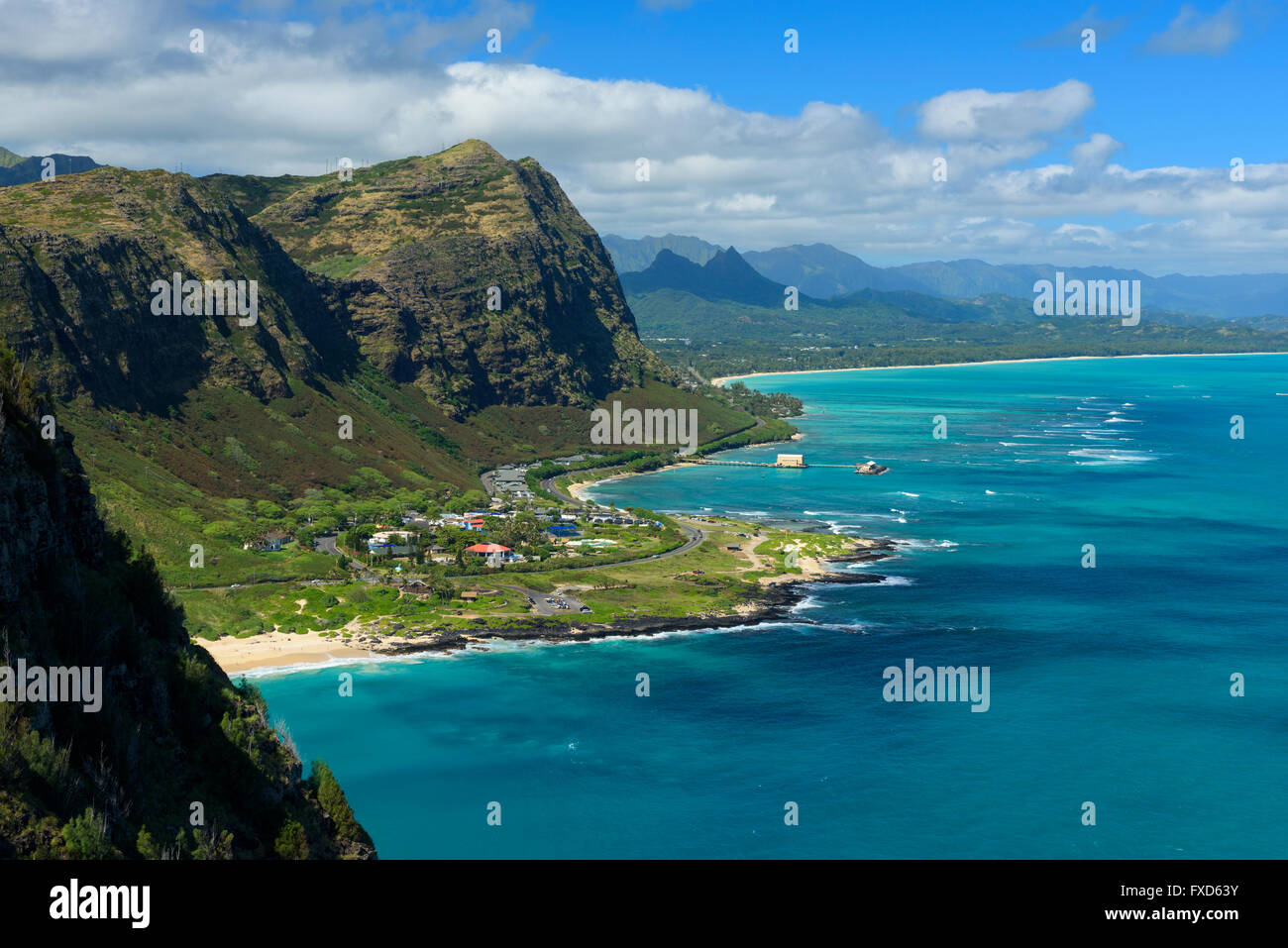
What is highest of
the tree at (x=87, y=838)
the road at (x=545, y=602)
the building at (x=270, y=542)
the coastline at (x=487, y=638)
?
the tree at (x=87, y=838)

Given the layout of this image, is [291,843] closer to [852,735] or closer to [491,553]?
[852,735]

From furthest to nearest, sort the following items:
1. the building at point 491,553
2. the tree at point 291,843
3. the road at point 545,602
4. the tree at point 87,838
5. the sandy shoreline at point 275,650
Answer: the building at point 491,553 < the road at point 545,602 < the sandy shoreline at point 275,650 < the tree at point 291,843 < the tree at point 87,838

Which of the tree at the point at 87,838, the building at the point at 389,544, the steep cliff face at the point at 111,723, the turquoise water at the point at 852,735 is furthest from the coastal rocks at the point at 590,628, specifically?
the tree at the point at 87,838

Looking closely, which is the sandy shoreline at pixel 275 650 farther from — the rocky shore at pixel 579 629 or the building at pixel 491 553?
the building at pixel 491 553

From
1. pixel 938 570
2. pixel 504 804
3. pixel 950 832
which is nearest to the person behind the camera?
pixel 950 832

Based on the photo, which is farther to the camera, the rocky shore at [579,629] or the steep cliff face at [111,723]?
the rocky shore at [579,629]
